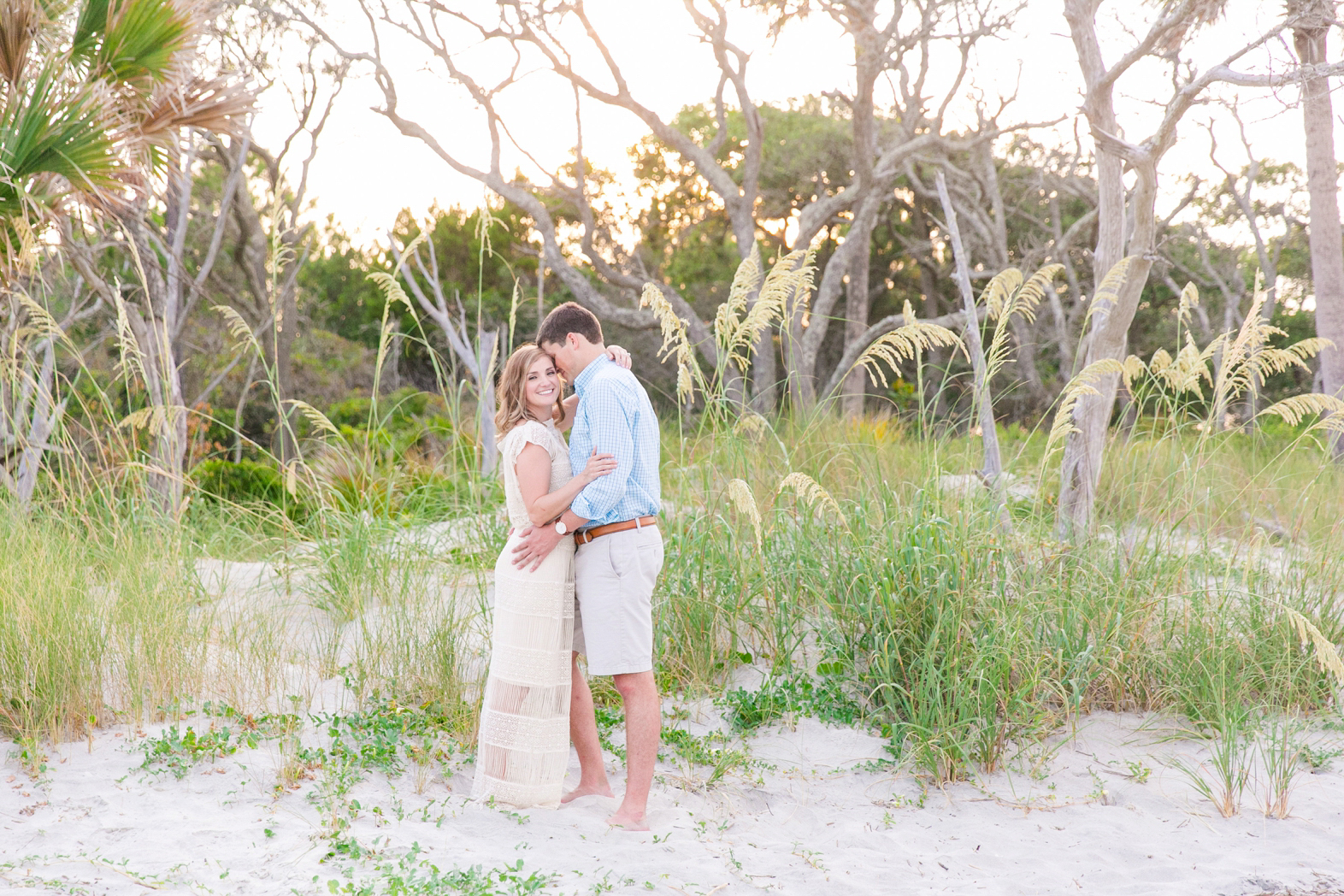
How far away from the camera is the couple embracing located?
346 centimetres

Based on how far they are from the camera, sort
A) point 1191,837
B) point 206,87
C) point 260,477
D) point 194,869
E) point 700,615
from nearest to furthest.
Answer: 1. point 194,869
2. point 1191,837
3. point 700,615
4. point 206,87
5. point 260,477

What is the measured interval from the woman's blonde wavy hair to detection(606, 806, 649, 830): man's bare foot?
1.44 meters

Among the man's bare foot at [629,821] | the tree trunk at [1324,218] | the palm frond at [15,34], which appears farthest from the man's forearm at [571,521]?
the tree trunk at [1324,218]

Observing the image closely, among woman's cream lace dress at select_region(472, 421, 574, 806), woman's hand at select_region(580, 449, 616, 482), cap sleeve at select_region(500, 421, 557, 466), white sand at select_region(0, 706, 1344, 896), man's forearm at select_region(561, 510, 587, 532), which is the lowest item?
white sand at select_region(0, 706, 1344, 896)

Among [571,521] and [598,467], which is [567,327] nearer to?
[598,467]

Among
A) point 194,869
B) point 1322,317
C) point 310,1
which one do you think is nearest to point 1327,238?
point 1322,317

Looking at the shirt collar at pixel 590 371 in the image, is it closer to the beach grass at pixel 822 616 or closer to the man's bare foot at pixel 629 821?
the beach grass at pixel 822 616

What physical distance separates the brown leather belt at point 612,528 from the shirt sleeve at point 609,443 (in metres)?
0.06

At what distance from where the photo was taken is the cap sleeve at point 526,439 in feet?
11.6

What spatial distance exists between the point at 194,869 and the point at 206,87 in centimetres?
516

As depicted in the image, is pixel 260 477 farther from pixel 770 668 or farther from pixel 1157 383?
pixel 1157 383

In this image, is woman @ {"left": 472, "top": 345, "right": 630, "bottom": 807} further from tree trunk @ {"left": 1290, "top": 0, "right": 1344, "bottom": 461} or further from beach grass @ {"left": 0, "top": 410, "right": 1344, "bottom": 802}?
tree trunk @ {"left": 1290, "top": 0, "right": 1344, "bottom": 461}

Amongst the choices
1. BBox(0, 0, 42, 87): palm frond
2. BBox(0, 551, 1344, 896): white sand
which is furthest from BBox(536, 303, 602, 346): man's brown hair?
BBox(0, 0, 42, 87): palm frond

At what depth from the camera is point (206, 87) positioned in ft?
20.8
